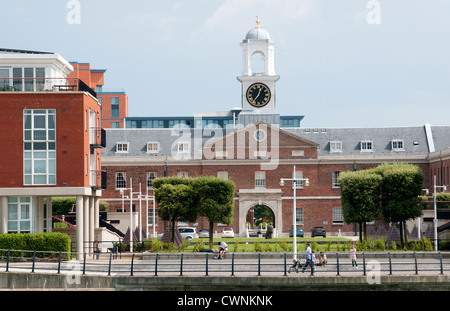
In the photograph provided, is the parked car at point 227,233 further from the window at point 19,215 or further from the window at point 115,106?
the window at point 115,106

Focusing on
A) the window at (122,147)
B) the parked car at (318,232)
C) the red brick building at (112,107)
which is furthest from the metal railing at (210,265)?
the red brick building at (112,107)

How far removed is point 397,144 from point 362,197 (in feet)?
98.5

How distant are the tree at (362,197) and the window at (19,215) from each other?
869 inches

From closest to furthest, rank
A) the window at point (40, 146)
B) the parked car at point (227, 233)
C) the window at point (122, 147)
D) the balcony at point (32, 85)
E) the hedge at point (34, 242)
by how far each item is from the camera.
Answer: the hedge at point (34, 242)
the window at point (40, 146)
the balcony at point (32, 85)
the parked car at point (227, 233)
the window at point (122, 147)

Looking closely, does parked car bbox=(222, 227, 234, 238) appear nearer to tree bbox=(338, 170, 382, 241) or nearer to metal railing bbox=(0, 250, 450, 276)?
tree bbox=(338, 170, 382, 241)

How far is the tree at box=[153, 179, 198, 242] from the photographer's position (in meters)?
→ 59.9

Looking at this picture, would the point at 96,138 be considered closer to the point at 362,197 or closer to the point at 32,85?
the point at 32,85

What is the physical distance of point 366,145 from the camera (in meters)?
86.9

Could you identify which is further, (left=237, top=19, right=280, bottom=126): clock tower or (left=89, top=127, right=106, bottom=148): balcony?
(left=237, top=19, right=280, bottom=126): clock tower

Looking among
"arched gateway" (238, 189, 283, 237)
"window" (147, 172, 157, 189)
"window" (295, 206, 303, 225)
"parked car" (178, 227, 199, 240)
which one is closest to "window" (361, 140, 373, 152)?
"window" (295, 206, 303, 225)

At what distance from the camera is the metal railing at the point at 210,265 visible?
1567 inches

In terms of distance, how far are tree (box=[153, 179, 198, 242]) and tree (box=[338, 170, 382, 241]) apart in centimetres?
1091
